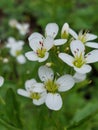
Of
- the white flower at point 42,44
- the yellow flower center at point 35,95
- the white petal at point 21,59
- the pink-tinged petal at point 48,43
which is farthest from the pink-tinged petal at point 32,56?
the white petal at point 21,59

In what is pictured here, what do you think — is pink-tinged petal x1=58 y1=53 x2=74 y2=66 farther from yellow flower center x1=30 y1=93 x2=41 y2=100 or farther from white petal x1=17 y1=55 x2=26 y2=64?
white petal x1=17 y1=55 x2=26 y2=64

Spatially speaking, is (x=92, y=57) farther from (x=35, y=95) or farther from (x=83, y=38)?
(x=35, y=95)

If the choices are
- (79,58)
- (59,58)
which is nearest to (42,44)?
(59,58)

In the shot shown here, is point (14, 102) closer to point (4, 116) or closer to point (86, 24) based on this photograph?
point (4, 116)

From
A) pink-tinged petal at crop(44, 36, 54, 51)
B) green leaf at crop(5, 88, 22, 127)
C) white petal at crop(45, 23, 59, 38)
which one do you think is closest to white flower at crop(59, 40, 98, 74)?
pink-tinged petal at crop(44, 36, 54, 51)

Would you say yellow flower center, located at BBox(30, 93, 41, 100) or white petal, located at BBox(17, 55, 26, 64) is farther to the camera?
white petal, located at BBox(17, 55, 26, 64)

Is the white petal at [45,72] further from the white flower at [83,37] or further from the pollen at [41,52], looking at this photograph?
the white flower at [83,37]

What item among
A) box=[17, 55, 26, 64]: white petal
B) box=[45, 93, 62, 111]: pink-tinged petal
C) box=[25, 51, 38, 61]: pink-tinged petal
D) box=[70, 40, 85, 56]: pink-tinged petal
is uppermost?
box=[17, 55, 26, 64]: white petal
